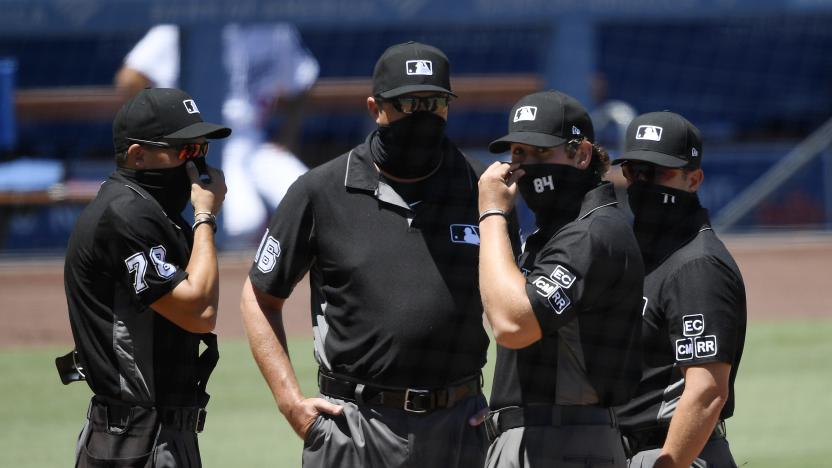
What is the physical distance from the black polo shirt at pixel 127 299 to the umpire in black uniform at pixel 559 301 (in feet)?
3.67

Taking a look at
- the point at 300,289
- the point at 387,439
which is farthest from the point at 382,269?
the point at 300,289

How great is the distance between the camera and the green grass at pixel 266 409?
7723 mm

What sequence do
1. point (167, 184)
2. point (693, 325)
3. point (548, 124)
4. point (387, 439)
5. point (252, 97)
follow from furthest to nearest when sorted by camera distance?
point (252, 97) < point (167, 184) < point (387, 439) < point (693, 325) < point (548, 124)

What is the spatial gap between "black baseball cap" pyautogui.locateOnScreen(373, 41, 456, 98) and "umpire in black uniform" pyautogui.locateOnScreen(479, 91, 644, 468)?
1.39ft

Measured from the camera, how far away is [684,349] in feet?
12.8

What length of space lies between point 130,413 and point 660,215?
1913 mm

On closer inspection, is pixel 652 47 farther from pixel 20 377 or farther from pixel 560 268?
pixel 560 268

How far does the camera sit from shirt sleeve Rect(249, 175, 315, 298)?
4176mm

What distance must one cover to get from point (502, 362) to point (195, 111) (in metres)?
1.48

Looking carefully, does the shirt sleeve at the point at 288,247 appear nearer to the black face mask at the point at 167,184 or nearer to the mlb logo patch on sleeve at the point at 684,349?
the black face mask at the point at 167,184

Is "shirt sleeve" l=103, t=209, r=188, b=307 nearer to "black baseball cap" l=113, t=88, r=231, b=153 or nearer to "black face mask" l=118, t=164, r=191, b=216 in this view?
"black face mask" l=118, t=164, r=191, b=216

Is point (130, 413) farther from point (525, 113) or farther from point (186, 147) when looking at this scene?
point (525, 113)

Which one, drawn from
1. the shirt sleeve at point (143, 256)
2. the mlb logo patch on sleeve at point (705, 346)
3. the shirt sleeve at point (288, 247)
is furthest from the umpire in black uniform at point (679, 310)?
the shirt sleeve at point (143, 256)

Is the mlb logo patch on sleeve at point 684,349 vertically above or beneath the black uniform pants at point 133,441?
above
